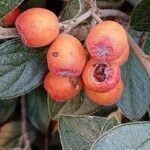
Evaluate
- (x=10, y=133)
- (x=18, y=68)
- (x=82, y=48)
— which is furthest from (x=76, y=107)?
(x=10, y=133)

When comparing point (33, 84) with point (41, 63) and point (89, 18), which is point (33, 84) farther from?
point (89, 18)

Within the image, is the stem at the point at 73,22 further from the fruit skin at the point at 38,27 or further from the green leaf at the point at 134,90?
the green leaf at the point at 134,90

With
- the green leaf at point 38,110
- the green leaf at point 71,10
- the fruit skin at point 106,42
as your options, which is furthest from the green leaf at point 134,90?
the green leaf at point 38,110

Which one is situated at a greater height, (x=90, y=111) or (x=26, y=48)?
(x=26, y=48)

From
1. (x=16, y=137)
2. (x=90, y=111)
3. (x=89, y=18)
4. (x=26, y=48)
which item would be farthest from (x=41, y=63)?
(x=16, y=137)

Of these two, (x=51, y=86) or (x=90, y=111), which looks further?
(x=90, y=111)

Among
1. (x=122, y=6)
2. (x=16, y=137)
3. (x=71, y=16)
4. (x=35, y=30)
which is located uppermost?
(x=35, y=30)

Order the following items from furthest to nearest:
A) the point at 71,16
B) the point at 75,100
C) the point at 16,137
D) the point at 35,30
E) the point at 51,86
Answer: the point at 16,137
the point at 75,100
the point at 71,16
the point at 51,86
the point at 35,30
